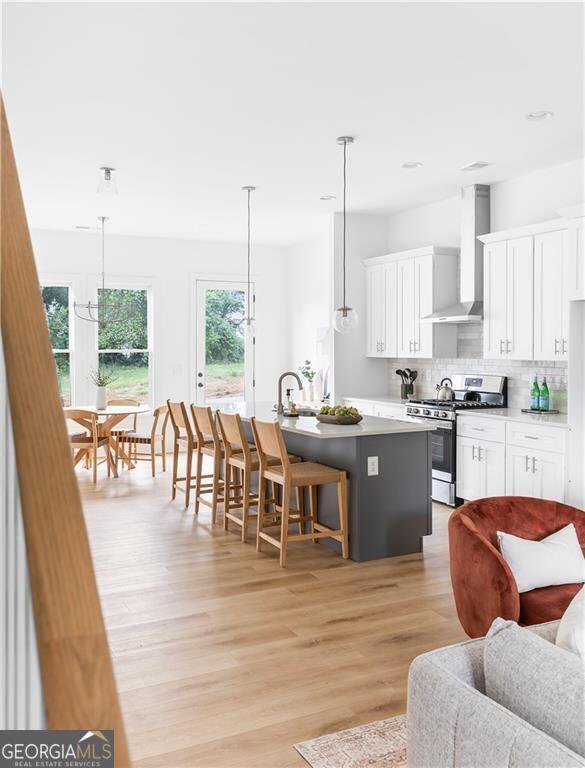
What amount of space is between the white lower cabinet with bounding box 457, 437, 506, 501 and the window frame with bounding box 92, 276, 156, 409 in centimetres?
467

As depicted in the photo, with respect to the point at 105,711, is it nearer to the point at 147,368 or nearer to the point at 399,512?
the point at 399,512

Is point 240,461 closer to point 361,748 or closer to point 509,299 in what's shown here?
point 509,299

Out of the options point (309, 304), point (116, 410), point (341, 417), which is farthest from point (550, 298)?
point (116, 410)

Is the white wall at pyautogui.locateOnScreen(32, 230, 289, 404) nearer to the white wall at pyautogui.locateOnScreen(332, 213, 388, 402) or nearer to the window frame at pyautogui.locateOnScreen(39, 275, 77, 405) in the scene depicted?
the window frame at pyautogui.locateOnScreen(39, 275, 77, 405)

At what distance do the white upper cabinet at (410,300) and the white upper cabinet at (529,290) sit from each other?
690 mm

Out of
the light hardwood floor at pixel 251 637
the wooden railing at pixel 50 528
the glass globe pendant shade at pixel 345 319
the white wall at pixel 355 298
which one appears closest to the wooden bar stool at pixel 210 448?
the light hardwood floor at pixel 251 637

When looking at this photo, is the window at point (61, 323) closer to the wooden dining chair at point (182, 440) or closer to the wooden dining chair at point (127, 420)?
the wooden dining chair at point (127, 420)

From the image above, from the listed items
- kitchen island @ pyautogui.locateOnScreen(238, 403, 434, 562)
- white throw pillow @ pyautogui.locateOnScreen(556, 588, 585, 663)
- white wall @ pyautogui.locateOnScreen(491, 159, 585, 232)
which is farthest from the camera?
white wall @ pyautogui.locateOnScreen(491, 159, 585, 232)

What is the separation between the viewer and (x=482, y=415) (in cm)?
562

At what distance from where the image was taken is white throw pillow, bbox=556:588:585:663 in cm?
167

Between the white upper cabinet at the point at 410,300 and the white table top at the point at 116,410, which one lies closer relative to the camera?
the white upper cabinet at the point at 410,300

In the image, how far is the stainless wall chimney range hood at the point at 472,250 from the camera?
6164 mm

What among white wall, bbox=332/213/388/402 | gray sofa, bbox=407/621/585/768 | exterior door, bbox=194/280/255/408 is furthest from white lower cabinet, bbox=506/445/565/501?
exterior door, bbox=194/280/255/408

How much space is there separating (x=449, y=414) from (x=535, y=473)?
1011mm
